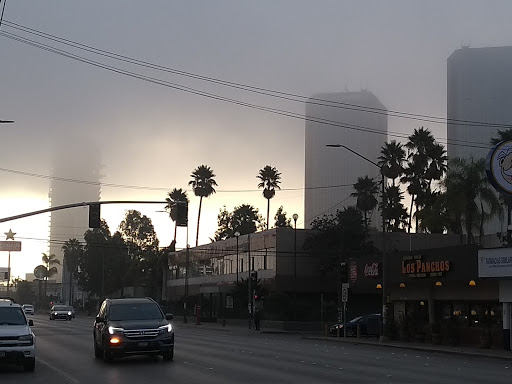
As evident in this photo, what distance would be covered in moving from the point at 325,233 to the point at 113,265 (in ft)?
191

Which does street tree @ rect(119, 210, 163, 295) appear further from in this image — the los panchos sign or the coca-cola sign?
the los panchos sign

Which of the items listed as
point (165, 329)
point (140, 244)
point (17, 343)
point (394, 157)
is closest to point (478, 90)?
point (140, 244)

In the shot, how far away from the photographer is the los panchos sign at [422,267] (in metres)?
37.5

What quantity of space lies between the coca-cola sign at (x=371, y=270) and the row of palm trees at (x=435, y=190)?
11.7 ft

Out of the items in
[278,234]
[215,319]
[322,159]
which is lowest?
[215,319]

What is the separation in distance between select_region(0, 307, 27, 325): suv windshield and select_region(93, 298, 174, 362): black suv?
246 cm

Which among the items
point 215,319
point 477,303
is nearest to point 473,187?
point 477,303

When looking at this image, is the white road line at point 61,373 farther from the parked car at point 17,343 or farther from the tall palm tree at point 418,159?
the tall palm tree at point 418,159

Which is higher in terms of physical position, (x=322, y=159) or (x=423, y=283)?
→ (x=322, y=159)

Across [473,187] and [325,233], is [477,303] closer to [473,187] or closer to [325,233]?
[473,187]

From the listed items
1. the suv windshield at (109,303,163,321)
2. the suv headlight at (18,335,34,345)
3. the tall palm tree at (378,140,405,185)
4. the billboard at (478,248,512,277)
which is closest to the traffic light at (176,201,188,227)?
the suv windshield at (109,303,163,321)

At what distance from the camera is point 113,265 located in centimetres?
12356

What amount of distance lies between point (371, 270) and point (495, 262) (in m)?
12.5

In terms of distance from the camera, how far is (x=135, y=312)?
75.8 ft
